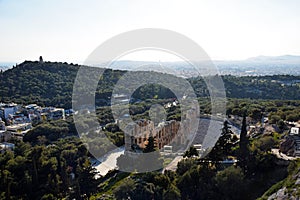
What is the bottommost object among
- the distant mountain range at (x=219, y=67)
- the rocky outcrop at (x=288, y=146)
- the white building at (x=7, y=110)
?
the white building at (x=7, y=110)

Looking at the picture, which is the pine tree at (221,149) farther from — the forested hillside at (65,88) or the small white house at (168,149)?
the forested hillside at (65,88)

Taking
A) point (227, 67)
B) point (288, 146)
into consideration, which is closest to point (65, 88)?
point (288, 146)

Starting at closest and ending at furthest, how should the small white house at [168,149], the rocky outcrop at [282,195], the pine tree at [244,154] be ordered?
the rocky outcrop at [282,195]
the pine tree at [244,154]
the small white house at [168,149]

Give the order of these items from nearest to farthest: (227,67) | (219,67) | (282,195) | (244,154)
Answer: (282,195), (244,154), (219,67), (227,67)

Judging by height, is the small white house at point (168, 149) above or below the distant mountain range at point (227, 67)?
below

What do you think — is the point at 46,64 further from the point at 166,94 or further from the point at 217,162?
the point at 217,162

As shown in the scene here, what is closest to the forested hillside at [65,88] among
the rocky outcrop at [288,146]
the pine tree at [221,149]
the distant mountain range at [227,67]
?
the distant mountain range at [227,67]

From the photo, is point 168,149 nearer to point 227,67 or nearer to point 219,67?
point 219,67

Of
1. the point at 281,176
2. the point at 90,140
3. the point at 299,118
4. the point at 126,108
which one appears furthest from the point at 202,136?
the point at 126,108

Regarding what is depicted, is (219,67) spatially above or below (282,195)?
above
